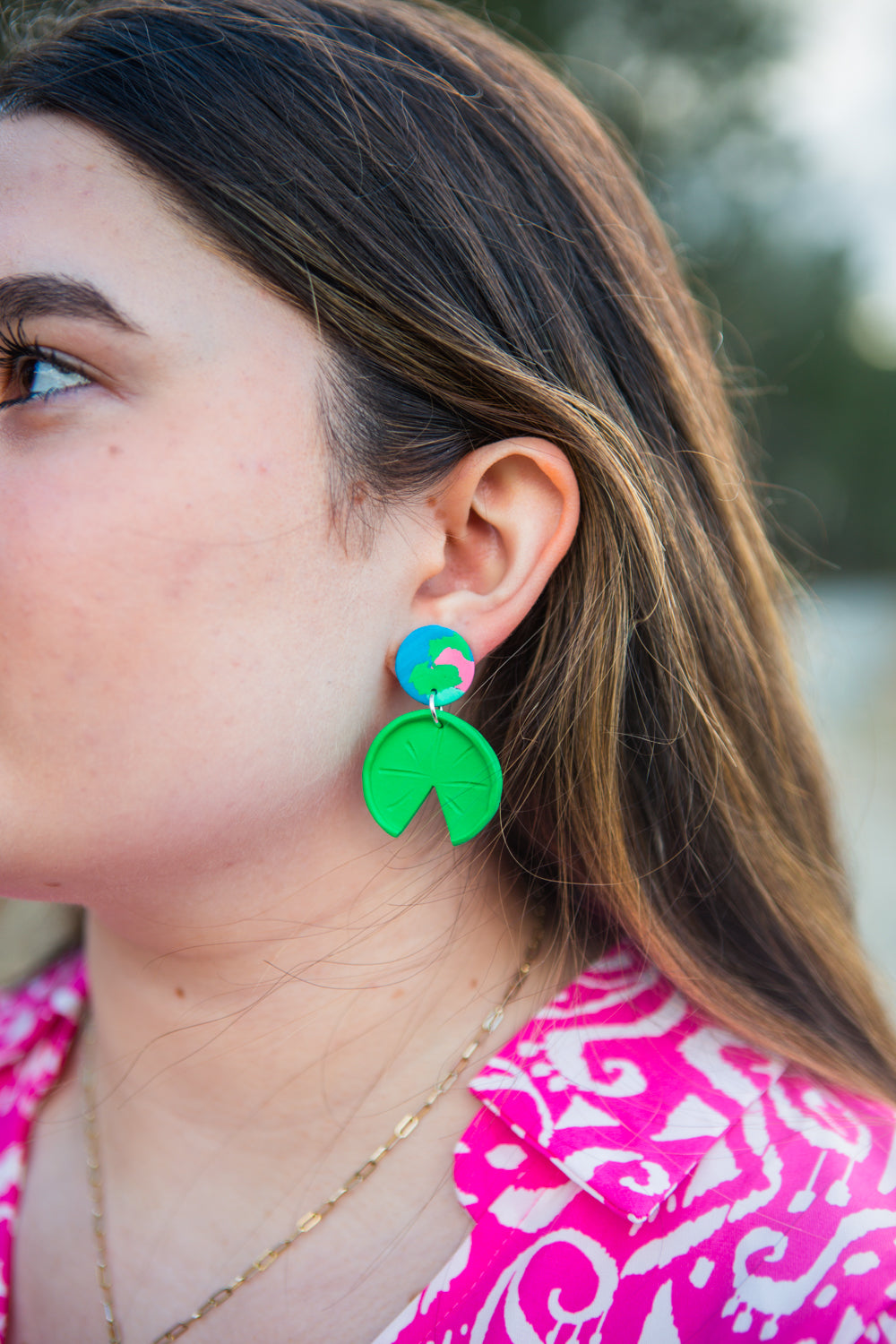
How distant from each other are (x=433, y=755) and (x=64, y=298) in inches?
31.5

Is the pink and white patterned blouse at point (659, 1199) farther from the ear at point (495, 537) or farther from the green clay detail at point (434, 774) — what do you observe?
the ear at point (495, 537)

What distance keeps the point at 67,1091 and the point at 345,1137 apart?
25.9 inches

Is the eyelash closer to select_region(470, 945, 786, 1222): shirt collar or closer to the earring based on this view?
the earring

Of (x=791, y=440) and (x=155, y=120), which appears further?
(x=791, y=440)

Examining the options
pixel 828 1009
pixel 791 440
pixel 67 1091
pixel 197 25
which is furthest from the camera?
pixel 791 440

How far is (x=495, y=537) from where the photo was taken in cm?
154

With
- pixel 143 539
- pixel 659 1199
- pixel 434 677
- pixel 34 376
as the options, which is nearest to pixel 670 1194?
pixel 659 1199

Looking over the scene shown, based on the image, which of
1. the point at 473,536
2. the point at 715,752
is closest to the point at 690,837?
the point at 715,752

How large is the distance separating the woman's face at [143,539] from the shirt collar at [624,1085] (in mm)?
560

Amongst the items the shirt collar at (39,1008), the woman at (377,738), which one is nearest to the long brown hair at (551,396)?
the woman at (377,738)

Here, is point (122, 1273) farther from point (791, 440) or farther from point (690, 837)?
point (791, 440)

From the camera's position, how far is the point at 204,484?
1.32 meters

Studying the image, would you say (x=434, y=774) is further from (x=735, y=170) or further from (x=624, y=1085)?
(x=735, y=170)

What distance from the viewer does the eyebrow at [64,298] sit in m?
1.30
